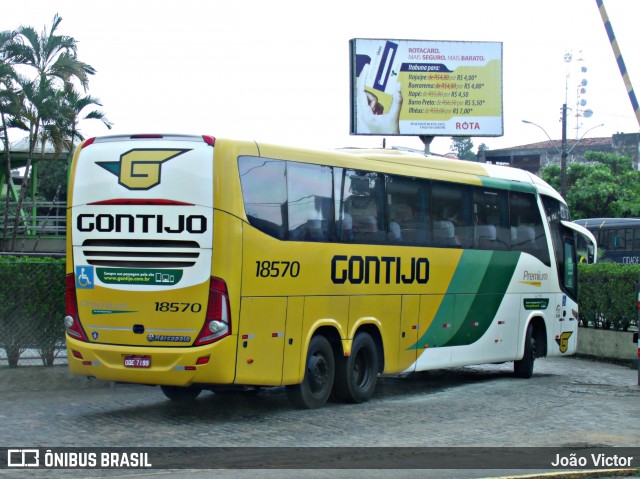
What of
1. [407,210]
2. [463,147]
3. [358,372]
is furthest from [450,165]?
[463,147]

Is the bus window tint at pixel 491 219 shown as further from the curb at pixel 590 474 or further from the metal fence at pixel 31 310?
the curb at pixel 590 474

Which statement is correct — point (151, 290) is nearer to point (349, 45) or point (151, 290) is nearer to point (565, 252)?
point (565, 252)

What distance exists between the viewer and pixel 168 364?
11656 millimetres

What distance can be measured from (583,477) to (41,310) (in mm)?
8677

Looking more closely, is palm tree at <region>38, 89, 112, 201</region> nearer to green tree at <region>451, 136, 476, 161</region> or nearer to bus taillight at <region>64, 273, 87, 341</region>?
bus taillight at <region>64, 273, 87, 341</region>

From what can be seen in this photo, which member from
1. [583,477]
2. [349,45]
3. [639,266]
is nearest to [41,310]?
[583,477]

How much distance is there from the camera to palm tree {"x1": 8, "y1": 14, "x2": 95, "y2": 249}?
3431cm

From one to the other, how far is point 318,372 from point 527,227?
22.0 feet

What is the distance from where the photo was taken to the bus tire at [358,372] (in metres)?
13.9

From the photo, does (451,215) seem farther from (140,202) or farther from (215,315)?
(140,202)

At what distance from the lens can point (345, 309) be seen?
13859 mm

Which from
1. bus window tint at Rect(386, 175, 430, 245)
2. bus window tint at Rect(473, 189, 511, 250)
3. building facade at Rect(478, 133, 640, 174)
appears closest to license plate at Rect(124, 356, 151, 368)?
bus window tint at Rect(386, 175, 430, 245)

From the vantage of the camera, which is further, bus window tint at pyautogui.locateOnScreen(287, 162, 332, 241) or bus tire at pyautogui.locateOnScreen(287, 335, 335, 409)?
bus tire at pyautogui.locateOnScreen(287, 335, 335, 409)

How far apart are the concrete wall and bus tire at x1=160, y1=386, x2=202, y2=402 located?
36.7ft
